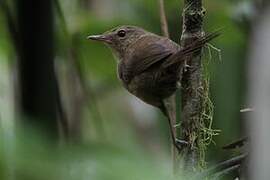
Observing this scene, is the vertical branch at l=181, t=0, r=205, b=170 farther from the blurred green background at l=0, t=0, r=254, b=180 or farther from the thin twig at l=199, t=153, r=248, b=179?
the thin twig at l=199, t=153, r=248, b=179

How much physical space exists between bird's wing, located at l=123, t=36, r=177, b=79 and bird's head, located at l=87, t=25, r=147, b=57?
0.23 meters

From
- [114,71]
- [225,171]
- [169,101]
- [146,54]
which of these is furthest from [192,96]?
[114,71]

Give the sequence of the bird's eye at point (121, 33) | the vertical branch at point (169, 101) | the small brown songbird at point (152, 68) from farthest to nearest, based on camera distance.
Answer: the bird's eye at point (121, 33)
the small brown songbird at point (152, 68)
the vertical branch at point (169, 101)

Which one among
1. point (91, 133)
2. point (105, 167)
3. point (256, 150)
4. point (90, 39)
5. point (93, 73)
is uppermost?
point (256, 150)

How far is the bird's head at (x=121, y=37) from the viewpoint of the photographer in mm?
3412

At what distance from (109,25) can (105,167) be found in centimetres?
252

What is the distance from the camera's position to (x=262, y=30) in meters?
0.61

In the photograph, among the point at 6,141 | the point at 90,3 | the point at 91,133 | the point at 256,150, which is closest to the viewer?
the point at 256,150

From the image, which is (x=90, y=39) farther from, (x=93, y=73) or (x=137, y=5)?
(x=137, y=5)

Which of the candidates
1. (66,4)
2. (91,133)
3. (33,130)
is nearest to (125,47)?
(66,4)

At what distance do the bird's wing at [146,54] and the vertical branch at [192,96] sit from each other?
0.65 meters

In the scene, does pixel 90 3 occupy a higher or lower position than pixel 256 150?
lower

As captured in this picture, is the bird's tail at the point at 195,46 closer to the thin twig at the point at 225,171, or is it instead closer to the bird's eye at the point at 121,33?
the thin twig at the point at 225,171

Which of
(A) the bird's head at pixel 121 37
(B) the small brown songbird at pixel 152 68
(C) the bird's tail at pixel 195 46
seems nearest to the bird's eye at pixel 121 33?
(A) the bird's head at pixel 121 37
